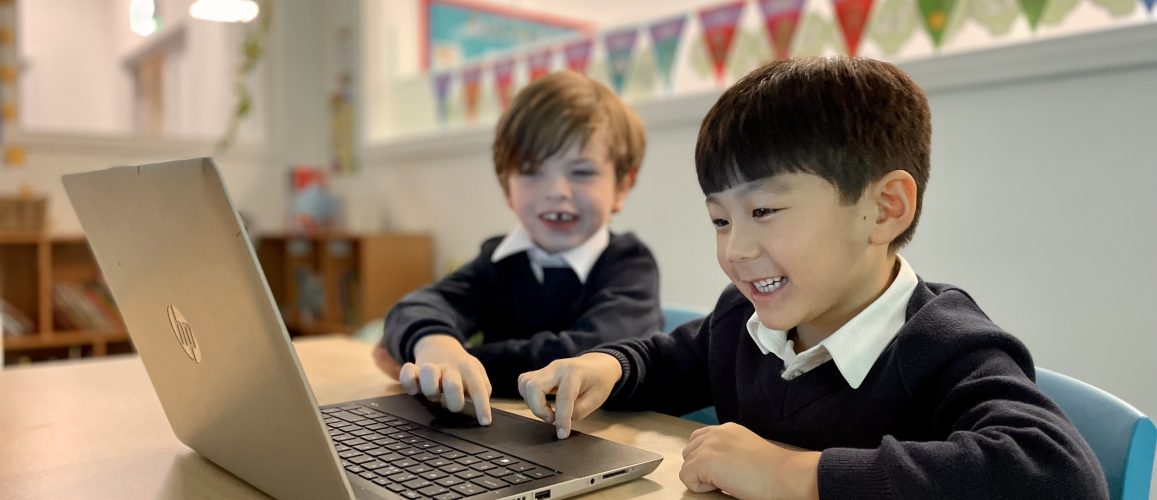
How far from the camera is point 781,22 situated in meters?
2.16

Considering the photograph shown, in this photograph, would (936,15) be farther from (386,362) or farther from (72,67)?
(72,67)

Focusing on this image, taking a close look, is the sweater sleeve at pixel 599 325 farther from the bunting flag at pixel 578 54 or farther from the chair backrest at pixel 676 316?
the bunting flag at pixel 578 54

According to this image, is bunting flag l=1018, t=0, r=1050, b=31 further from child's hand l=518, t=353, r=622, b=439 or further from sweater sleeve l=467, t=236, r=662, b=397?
child's hand l=518, t=353, r=622, b=439

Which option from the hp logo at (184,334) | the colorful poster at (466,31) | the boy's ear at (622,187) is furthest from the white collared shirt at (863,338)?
the colorful poster at (466,31)

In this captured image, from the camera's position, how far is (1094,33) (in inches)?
60.8

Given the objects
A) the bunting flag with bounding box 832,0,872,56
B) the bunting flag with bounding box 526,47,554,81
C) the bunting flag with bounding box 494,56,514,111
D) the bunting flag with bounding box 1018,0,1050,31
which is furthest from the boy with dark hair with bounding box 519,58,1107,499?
the bunting flag with bounding box 494,56,514,111

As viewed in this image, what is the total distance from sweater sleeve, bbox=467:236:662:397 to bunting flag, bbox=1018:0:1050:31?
3.12ft

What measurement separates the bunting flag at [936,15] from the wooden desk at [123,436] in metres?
1.30

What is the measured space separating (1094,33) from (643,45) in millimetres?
1235

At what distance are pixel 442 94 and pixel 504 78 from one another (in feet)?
1.42

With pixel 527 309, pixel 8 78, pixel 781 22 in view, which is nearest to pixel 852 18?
pixel 781 22

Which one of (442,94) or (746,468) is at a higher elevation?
(442,94)

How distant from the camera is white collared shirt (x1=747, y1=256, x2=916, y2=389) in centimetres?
77

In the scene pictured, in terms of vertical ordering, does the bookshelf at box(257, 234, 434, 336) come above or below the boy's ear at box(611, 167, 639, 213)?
below
